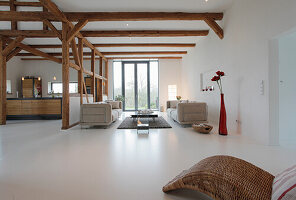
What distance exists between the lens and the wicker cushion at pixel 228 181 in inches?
46.9

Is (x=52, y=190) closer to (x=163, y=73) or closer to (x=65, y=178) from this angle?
(x=65, y=178)

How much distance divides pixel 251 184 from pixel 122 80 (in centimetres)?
919

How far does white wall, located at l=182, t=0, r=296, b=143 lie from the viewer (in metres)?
2.80

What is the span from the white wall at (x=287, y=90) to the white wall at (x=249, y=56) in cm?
48

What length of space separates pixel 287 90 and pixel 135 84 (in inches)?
304

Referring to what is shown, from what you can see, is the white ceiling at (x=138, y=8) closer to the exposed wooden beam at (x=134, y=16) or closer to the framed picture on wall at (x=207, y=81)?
the exposed wooden beam at (x=134, y=16)

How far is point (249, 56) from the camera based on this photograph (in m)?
3.43

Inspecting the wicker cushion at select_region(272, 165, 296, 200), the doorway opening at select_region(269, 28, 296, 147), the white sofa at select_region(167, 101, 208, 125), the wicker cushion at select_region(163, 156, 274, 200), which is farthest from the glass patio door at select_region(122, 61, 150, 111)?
the wicker cushion at select_region(272, 165, 296, 200)

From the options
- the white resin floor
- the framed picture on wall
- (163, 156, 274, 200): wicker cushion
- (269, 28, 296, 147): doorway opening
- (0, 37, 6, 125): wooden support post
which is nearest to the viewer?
(163, 156, 274, 200): wicker cushion

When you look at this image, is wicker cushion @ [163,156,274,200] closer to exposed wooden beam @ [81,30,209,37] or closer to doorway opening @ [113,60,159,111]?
exposed wooden beam @ [81,30,209,37]

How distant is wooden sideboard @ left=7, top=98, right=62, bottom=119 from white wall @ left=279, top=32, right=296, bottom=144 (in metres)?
7.43

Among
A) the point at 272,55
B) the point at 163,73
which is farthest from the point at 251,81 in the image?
the point at 163,73

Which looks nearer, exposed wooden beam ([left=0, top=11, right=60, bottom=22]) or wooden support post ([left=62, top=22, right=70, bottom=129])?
exposed wooden beam ([left=0, top=11, right=60, bottom=22])

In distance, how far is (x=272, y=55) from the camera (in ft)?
9.57
